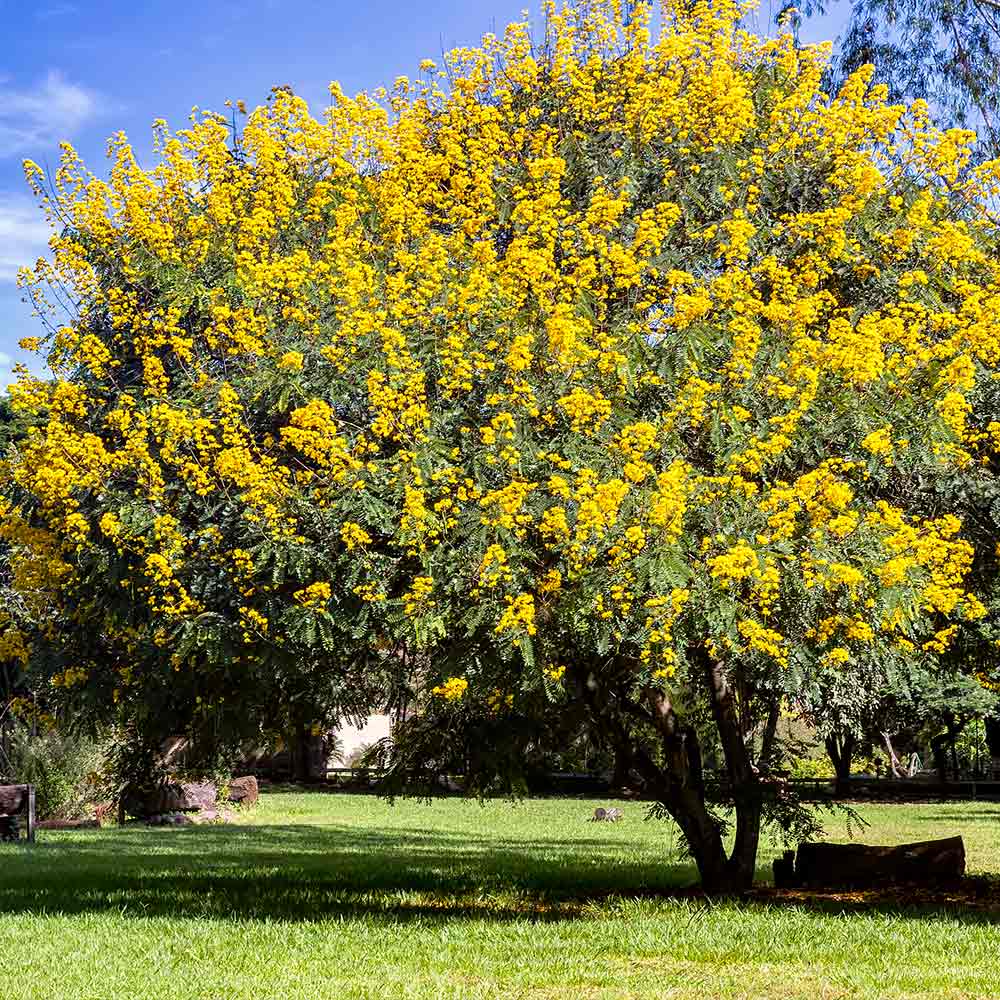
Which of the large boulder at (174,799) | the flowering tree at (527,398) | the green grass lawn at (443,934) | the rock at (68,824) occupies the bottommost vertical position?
the green grass lawn at (443,934)

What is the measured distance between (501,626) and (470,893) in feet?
17.4

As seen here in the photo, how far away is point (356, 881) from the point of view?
1480cm

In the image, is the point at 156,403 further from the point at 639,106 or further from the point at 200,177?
the point at 639,106

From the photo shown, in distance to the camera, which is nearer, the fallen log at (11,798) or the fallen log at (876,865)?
the fallen log at (876,865)

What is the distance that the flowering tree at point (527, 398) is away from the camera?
30.1ft

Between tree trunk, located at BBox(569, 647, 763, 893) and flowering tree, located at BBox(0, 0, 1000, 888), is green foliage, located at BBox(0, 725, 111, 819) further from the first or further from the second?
tree trunk, located at BBox(569, 647, 763, 893)

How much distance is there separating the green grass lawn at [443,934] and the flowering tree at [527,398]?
1.65 m

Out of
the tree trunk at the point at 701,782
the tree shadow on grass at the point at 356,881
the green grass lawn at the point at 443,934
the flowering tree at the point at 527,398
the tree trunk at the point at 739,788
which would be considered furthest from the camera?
the tree trunk at the point at 739,788

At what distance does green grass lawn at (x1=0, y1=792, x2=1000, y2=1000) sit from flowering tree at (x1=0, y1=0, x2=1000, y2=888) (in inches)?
64.8

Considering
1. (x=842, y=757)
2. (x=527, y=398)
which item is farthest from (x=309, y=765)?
(x=527, y=398)

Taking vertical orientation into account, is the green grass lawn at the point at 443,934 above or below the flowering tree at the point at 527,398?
below

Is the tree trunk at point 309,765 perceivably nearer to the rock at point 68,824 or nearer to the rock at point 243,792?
the rock at point 243,792

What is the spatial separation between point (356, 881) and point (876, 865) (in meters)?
5.39

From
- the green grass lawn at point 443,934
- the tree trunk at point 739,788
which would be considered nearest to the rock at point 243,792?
the green grass lawn at point 443,934
